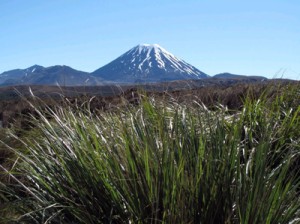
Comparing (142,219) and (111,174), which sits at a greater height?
(111,174)

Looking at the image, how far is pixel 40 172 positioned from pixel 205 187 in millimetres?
1101

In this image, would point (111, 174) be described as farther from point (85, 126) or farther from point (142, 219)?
point (85, 126)

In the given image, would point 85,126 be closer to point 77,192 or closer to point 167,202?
point 77,192

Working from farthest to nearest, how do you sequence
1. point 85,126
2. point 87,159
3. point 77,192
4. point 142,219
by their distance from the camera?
point 85,126, point 87,159, point 77,192, point 142,219

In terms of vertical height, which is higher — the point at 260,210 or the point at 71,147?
the point at 71,147

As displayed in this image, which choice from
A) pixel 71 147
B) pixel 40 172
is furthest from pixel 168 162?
pixel 40 172

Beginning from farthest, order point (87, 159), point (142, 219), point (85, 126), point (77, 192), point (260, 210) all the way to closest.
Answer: point (85, 126) < point (87, 159) < point (77, 192) < point (142, 219) < point (260, 210)

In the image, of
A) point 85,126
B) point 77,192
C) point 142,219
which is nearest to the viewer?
point 142,219

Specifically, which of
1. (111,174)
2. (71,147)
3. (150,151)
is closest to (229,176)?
(150,151)

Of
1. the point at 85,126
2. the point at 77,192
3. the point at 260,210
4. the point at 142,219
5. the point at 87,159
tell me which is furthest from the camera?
the point at 85,126

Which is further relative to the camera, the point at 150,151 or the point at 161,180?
the point at 150,151

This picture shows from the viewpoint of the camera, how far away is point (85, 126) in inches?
128

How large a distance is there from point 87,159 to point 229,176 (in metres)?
0.88

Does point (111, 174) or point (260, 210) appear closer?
point (260, 210)
